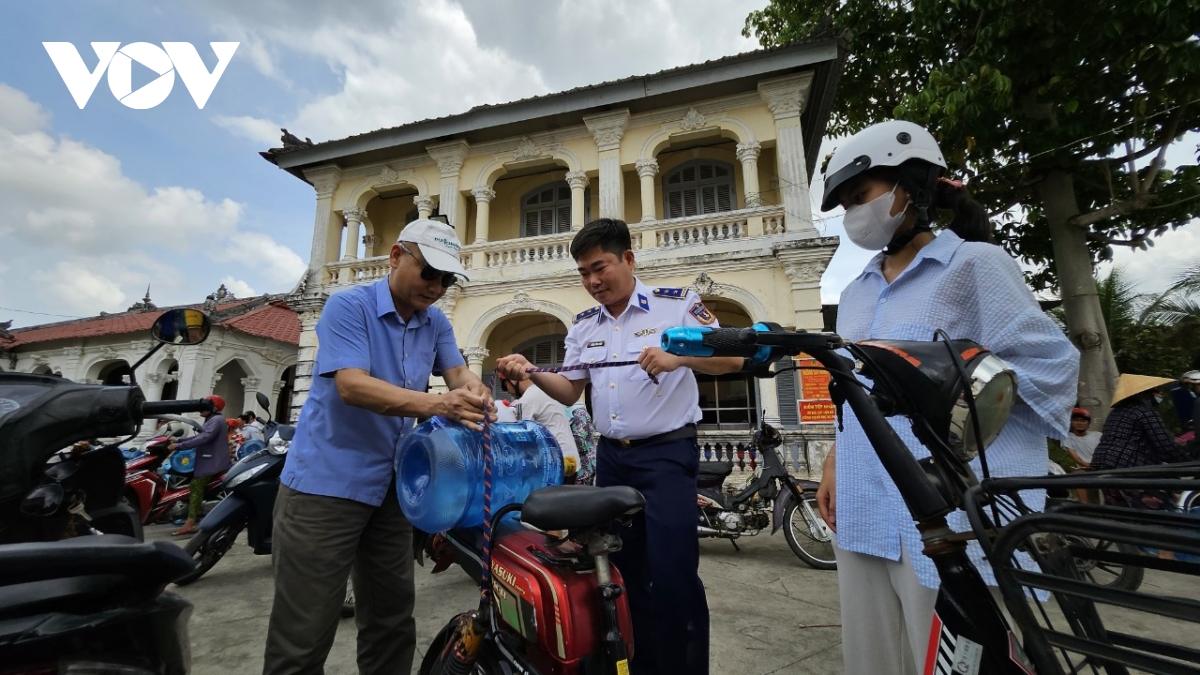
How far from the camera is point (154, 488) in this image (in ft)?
17.4

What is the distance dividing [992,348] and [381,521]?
2069 mm

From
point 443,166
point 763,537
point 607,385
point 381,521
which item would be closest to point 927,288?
point 607,385

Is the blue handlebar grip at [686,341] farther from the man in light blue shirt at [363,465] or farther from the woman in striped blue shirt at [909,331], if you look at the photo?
the man in light blue shirt at [363,465]

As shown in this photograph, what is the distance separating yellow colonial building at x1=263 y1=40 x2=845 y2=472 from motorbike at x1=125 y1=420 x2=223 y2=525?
14.1 feet

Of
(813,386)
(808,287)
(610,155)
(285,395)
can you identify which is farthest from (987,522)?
(285,395)

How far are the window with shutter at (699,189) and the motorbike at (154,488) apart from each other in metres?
8.61

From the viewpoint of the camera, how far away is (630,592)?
6.38 feet

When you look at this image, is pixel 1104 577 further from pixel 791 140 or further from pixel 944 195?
pixel 791 140

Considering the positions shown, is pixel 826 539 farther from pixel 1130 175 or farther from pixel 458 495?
pixel 1130 175

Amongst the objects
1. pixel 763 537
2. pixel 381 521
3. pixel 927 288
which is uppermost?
pixel 927 288

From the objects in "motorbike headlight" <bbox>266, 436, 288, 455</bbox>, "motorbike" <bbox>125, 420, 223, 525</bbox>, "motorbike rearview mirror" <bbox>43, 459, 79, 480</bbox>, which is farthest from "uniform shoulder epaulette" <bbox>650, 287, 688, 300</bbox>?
"motorbike" <bbox>125, 420, 223, 525</bbox>

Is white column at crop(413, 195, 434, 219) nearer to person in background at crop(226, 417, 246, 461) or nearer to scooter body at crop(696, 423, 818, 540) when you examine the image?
person in background at crop(226, 417, 246, 461)

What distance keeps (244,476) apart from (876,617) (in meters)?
4.29

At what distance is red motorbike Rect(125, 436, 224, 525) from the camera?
4945mm
